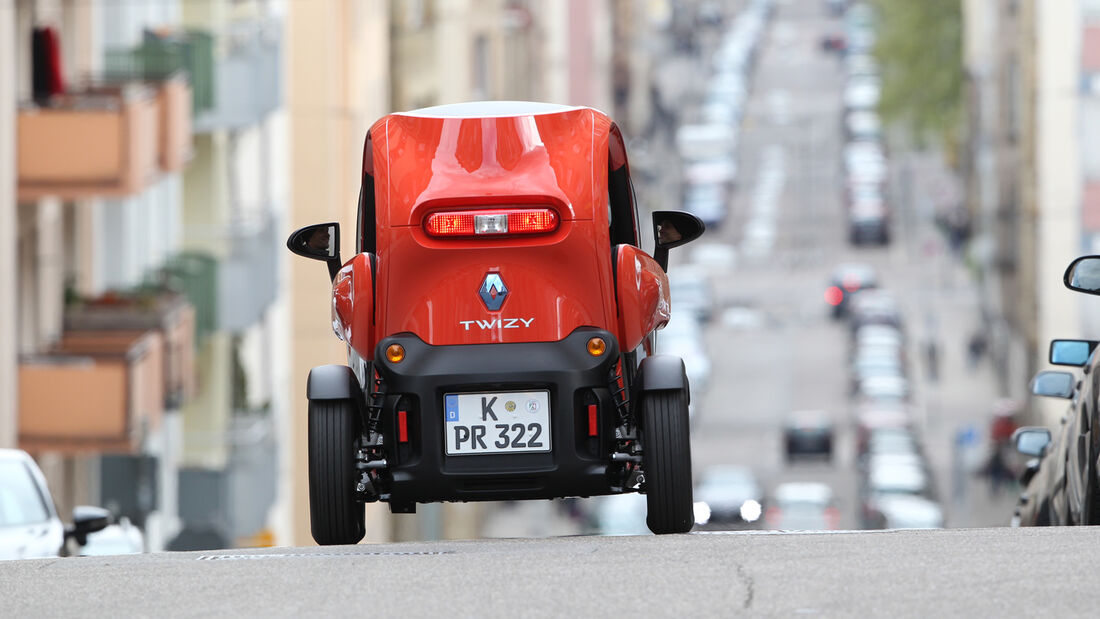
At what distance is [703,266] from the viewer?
315ft

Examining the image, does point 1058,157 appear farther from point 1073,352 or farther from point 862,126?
point 862,126

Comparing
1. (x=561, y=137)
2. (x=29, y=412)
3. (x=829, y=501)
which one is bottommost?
(x=829, y=501)

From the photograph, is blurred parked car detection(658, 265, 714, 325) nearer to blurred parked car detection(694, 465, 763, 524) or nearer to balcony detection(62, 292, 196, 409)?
blurred parked car detection(694, 465, 763, 524)

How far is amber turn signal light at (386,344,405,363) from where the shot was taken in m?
11.4

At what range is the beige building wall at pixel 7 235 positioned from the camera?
2500cm

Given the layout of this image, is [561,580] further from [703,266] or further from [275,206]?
[703,266]

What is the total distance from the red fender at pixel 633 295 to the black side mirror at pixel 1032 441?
257cm

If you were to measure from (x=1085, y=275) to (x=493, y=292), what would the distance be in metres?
2.45

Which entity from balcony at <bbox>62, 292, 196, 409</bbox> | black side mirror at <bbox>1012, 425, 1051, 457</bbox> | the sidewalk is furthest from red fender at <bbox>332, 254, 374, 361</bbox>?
the sidewalk

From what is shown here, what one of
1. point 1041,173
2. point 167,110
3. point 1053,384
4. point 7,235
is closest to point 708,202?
point 1041,173

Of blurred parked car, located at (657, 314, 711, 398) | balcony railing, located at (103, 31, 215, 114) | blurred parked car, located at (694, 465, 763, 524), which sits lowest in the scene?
blurred parked car, located at (694, 465, 763, 524)

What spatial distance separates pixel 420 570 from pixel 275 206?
1211 inches

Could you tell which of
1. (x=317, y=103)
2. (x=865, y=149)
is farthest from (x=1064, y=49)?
(x=865, y=149)

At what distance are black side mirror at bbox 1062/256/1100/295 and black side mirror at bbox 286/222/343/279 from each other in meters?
3.36
